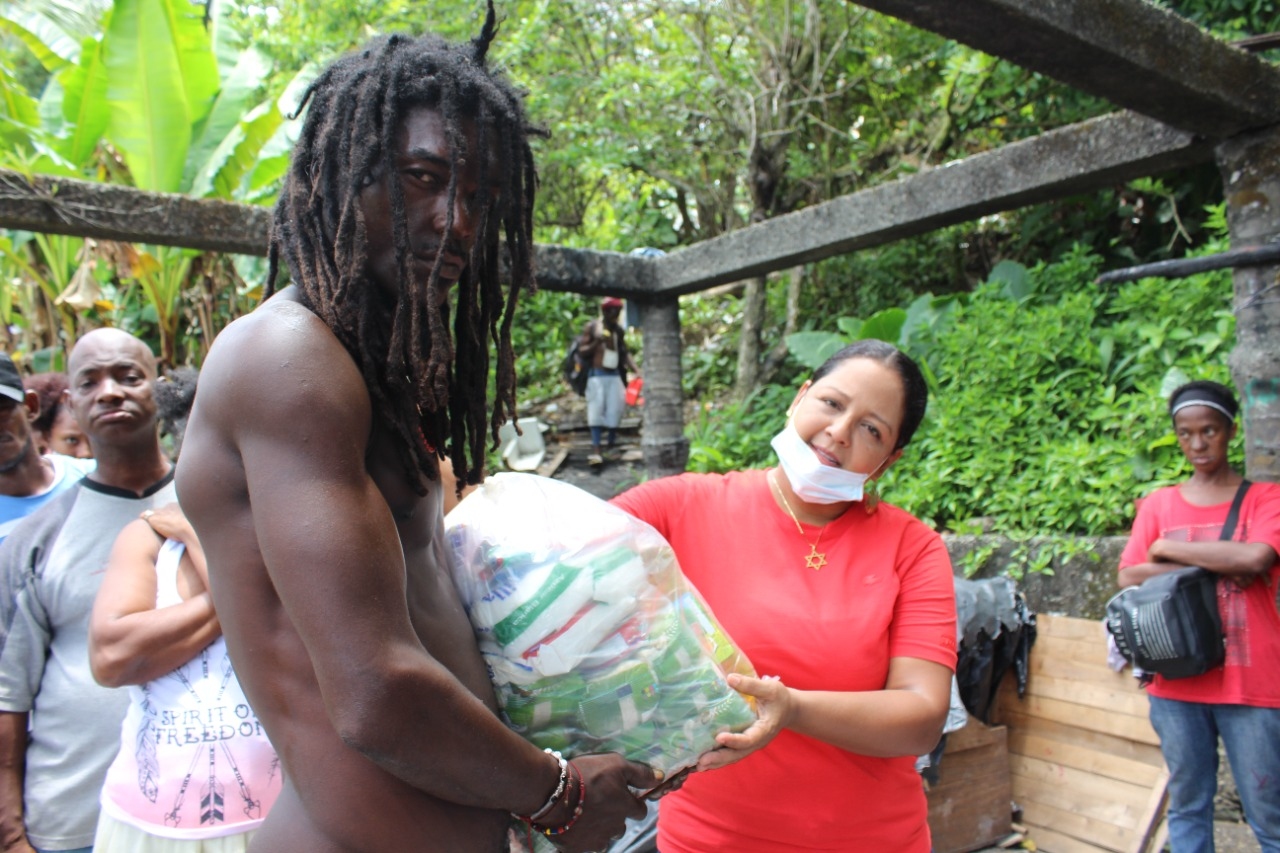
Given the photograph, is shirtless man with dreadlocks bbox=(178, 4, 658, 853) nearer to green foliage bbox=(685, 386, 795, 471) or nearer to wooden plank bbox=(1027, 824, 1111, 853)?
wooden plank bbox=(1027, 824, 1111, 853)

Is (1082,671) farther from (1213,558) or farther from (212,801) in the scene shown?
(212,801)

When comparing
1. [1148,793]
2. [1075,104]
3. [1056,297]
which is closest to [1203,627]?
[1148,793]

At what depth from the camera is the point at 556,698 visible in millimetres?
1425

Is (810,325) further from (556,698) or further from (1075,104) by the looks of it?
(556,698)

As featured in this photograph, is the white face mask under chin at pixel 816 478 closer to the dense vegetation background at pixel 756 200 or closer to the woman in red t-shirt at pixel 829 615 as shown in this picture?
the woman in red t-shirt at pixel 829 615

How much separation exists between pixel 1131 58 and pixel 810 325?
7.19 metres

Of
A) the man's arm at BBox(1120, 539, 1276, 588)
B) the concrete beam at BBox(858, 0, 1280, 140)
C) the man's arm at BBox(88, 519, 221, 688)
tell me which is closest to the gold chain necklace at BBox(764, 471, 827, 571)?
the man's arm at BBox(88, 519, 221, 688)

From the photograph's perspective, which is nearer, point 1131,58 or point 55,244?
point 1131,58

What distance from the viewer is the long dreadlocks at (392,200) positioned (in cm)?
128

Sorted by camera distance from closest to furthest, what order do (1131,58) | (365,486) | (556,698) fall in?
(365,486) → (556,698) → (1131,58)

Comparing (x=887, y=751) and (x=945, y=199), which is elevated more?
(x=945, y=199)

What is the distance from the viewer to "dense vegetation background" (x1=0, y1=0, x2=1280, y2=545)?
18.9 feet

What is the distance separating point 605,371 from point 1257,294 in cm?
699

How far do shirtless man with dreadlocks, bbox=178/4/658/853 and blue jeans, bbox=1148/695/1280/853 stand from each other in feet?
9.02
